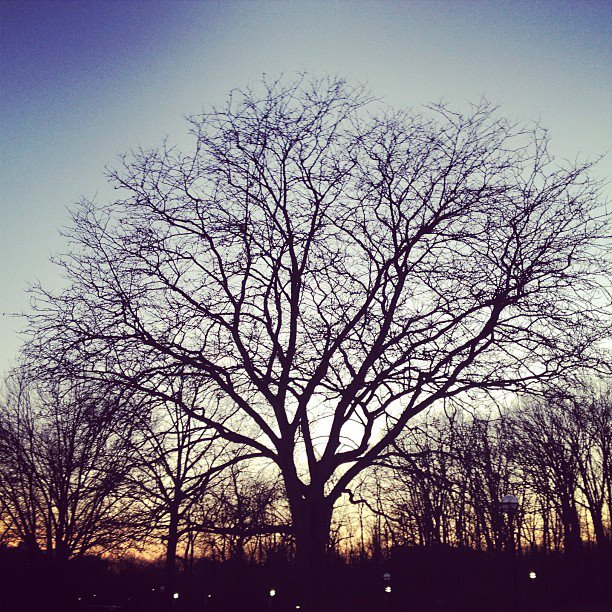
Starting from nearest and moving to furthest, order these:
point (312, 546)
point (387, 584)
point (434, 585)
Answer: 1. point (312, 546)
2. point (434, 585)
3. point (387, 584)

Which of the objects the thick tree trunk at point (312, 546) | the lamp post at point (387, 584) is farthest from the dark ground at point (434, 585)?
the thick tree trunk at point (312, 546)

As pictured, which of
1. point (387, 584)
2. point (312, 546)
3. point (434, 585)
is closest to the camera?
point (312, 546)

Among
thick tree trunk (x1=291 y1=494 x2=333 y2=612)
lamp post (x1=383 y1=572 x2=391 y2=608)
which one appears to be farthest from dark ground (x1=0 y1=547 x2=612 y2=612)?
thick tree trunk (x1=291 y1=494 x2=333 y2=612)

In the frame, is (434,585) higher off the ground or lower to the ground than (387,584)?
lower

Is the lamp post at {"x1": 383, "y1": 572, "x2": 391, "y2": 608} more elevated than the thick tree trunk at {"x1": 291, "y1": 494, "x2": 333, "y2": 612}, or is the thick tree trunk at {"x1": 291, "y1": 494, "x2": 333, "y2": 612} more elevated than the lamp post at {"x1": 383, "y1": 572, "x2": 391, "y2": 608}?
the thick tree trunk at {"x1": 291, "y1": 494, "x2": 333, "y2": 612}

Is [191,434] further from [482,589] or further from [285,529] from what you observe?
[482,589]

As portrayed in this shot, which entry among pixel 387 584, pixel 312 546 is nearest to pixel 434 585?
pixel 387 584

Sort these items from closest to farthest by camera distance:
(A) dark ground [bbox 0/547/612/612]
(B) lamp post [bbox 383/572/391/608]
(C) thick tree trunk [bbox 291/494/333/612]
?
1. (C) thick tree trunk [bbox 291/494/333/612]
2. (A) dark ground [bbox 0/547/612/612]
3. (B) lamp post [bbox 383/572/391/608]

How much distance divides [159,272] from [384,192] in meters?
4.70

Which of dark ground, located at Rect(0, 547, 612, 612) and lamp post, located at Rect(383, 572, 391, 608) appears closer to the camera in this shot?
dark ground, located at Rect(0, 547, 612, 612)

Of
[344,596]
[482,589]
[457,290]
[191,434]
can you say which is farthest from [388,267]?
[344,596]

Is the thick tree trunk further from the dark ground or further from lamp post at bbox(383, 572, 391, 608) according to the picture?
lamp post at bbox(383, 572, 391, 608)

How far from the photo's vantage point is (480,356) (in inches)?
444

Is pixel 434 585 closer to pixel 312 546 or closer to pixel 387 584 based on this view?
pixel 387 584
